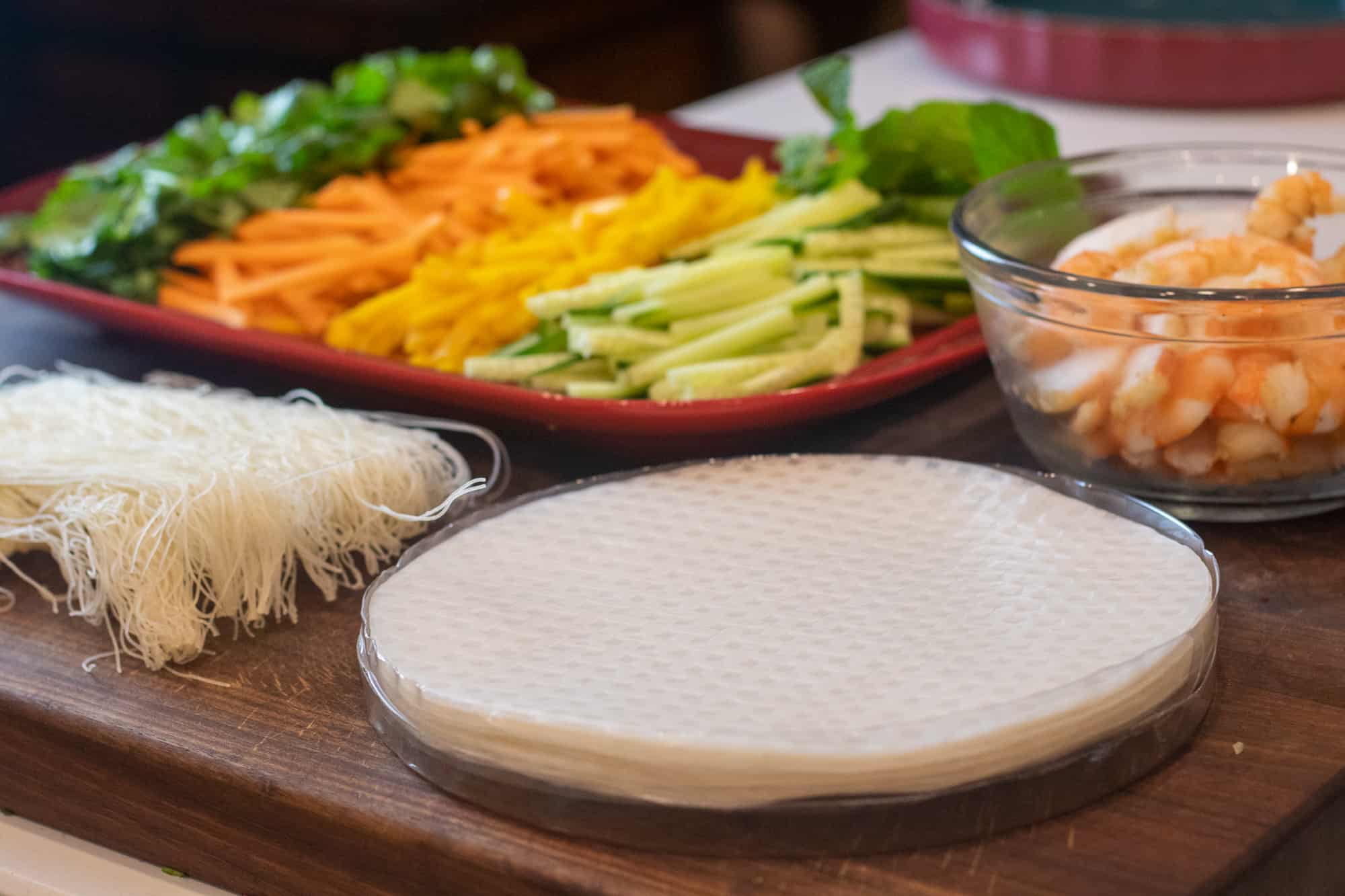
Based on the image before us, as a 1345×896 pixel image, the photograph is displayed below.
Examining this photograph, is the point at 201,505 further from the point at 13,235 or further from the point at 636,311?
the point at 13,235

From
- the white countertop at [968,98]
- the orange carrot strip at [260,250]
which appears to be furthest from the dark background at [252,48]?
the orange carrot strip at [260,250]

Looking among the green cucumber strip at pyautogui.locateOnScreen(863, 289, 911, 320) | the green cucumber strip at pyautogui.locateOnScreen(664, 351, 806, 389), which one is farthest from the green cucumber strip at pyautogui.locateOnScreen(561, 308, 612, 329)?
the green cucumber strip at pyautogui.locateOnScreen(863, 289, 911, 320)

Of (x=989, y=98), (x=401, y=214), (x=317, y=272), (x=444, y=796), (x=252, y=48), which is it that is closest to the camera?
(x=444, y=796)

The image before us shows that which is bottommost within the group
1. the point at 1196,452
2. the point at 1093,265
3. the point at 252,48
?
the point at 252,48

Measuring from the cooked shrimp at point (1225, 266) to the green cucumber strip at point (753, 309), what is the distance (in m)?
0.28

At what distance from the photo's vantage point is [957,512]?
995mm

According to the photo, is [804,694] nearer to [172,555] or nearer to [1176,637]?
[1176,637]

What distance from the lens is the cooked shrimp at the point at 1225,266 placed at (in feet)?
3.34

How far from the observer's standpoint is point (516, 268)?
4.67 feet

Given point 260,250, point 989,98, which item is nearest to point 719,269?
point 260,250

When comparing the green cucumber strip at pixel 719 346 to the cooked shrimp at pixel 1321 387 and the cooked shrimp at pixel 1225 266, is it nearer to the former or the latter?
the cooked shrimp at pixel 1225 266

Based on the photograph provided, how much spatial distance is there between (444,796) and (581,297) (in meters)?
0.59

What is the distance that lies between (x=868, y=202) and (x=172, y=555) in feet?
2.47

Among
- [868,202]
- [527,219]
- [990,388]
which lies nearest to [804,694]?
[990,388]
